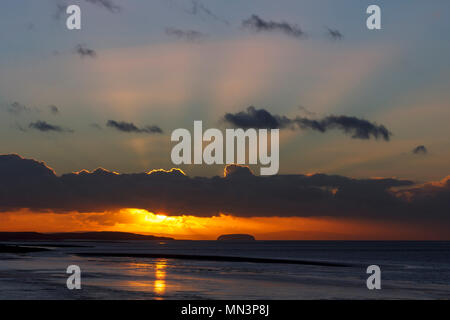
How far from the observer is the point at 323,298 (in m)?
44.2

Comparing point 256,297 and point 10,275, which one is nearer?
point 256,297
